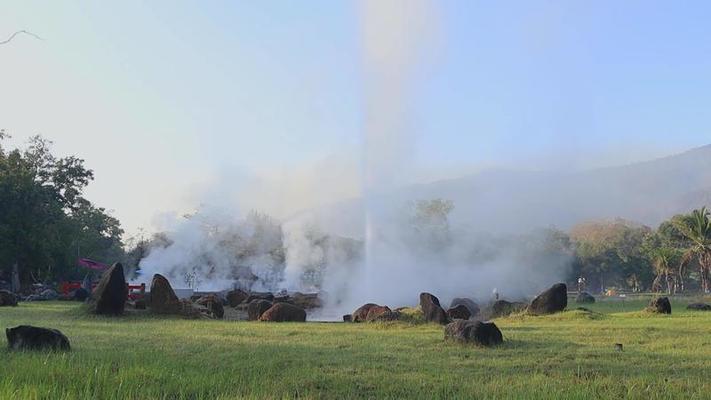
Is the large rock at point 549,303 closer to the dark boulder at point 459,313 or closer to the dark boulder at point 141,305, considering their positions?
the dark boulder at point 459,313

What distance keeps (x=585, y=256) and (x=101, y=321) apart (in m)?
86.3

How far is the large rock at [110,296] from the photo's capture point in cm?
2473

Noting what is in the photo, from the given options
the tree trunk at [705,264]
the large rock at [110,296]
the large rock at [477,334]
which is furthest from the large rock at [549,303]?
the tree trunk at [705,264]

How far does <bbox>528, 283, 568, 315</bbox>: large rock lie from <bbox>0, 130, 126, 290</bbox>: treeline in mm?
35775

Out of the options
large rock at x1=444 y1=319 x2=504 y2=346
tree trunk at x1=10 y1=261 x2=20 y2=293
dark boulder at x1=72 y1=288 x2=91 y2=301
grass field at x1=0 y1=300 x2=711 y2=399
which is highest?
tree trunk at x1=10 y1=261 x2=20 y2=293

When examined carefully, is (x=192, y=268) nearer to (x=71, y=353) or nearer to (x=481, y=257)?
(x=481, y=257)

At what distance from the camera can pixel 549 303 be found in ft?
94.3

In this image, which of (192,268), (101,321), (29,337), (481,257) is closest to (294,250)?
(192,268)

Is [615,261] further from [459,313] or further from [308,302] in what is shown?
[459,313]

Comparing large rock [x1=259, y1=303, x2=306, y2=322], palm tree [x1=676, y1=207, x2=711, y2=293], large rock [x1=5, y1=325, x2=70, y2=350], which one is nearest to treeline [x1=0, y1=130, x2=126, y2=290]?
large rock [x1=259, y1=303, x2=306, y2=322]

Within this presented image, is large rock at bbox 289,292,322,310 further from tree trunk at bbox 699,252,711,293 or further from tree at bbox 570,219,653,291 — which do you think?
tree at bbox 570,219,653,291

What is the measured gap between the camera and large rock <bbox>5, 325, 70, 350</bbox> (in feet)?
37.3

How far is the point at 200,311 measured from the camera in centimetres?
2677

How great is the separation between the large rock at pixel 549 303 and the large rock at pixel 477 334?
15005 millimetres
